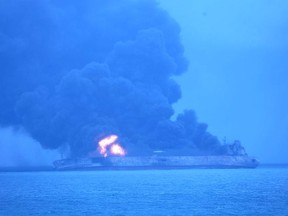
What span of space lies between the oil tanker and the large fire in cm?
131

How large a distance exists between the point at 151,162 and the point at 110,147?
37.5 ft

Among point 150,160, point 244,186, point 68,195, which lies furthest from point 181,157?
point 68,195

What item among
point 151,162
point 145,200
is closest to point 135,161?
point 151,162

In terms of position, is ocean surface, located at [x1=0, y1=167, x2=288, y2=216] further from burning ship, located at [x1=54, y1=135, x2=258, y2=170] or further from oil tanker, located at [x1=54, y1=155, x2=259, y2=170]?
oil tanker, located at [x1=54, y1=155, x2=259, y2=170]

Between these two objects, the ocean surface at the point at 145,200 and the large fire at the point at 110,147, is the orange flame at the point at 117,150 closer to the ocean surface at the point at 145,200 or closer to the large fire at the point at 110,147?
the large fire at the point at 110,147

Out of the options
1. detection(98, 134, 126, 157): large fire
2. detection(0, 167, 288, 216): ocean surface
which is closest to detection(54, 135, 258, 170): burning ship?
detection(98, 134, 126, 157): large fire

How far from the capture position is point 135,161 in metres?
115

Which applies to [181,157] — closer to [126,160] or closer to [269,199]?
[126,160]

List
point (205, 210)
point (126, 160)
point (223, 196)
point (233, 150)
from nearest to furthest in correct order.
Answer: point (205, 210) → point (223, 196) → point (126, 160) → point (233, 150)

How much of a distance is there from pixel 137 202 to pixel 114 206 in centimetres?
343

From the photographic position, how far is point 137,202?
52750 mm

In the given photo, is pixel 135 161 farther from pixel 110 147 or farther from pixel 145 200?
pixel 145 200

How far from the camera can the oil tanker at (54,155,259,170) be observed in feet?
372

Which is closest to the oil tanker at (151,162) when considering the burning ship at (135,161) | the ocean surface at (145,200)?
the burning ship at (135,161)
